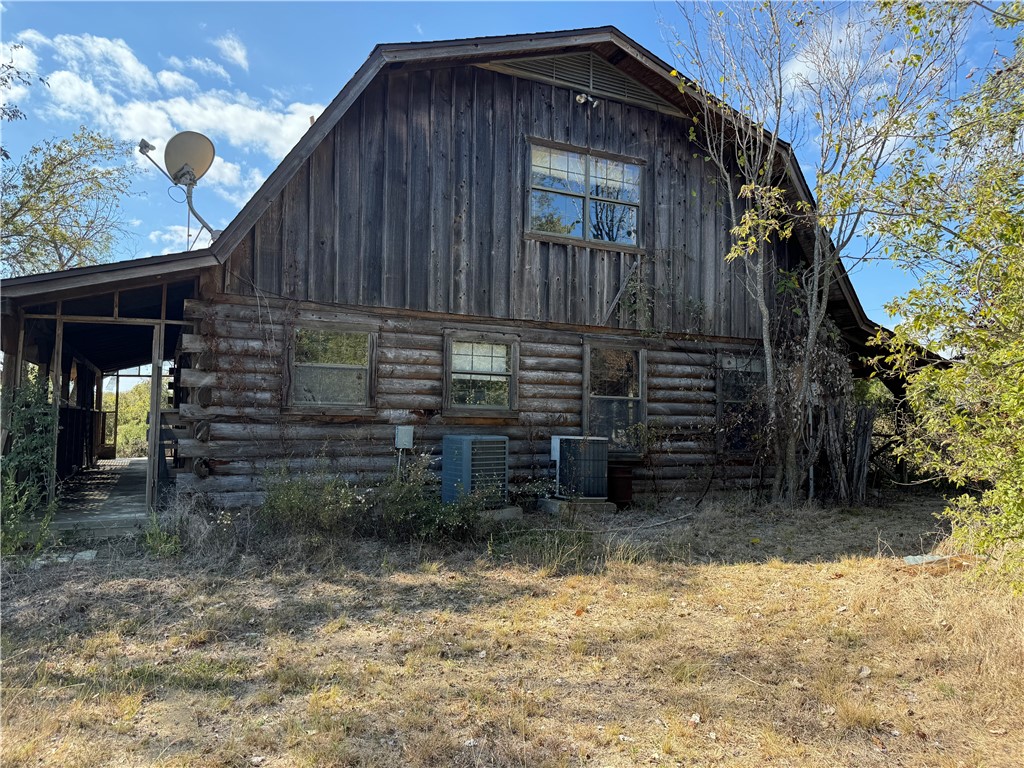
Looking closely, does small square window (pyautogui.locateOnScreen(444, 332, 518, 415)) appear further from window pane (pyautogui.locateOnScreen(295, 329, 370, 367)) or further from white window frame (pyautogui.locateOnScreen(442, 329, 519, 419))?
window pane (pyautogui.locateOnScreen(295, 329, 370, 367))

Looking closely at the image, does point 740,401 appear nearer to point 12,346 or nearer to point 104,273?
point 104,273

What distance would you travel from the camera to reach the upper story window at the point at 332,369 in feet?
31.5

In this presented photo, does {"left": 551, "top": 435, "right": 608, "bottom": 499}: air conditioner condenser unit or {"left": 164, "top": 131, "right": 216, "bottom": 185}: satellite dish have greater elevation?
{"left": 164, "top": 131, "right": 216, "bottom": 185}: satellite dish

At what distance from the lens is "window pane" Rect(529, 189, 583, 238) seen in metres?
11.3

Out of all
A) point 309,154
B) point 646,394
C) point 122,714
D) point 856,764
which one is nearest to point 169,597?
point 122,714

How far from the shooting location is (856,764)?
3406 millimetres

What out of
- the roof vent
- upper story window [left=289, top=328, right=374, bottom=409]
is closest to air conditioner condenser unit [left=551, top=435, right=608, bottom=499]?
upper story window [left=289, top=328, right=374, bottom=409]

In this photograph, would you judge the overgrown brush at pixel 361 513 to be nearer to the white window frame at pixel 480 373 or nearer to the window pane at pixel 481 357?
the white window frame at pixel 480 373

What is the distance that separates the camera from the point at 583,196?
1170 centimetres

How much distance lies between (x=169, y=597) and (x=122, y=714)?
2244 millimetres

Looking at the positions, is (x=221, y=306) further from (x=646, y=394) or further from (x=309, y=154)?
(x=646, y=394)

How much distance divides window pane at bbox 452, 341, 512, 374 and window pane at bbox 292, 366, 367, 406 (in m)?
1.51

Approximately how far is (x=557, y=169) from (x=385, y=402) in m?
4.97

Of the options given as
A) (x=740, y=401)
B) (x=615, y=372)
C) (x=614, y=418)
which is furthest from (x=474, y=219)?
(x=740, y=401)
